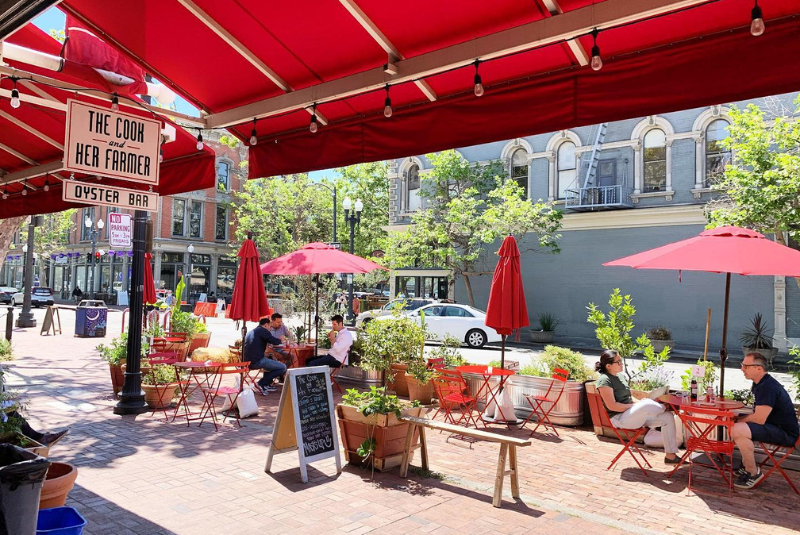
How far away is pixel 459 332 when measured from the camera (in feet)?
64.1

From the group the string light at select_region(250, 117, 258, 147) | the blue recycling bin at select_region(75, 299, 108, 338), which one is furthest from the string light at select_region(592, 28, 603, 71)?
the blue recycling bin at select_region(75, 299, 108, 338)

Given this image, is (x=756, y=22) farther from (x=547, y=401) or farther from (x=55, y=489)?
(x=547, y=401)

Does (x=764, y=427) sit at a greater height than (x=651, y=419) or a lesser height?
greater

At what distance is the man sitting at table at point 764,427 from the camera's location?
589cm

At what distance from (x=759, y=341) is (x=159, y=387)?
58.1ft

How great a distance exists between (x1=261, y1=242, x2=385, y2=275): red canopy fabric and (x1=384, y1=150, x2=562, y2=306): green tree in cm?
1146

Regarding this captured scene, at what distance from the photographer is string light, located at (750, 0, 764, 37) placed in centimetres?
287

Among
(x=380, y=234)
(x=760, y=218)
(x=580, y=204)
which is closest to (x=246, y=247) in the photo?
(x=760, y=218)

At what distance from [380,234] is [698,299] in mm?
22982

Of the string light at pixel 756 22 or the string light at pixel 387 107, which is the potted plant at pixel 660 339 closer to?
the string light at pixel 387 107

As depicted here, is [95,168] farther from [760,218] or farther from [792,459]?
[760,218]

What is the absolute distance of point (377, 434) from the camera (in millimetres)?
6078

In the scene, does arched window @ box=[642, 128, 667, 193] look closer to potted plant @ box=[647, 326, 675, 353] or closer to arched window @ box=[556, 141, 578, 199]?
arched window @ box=[556, 141, 578, 199]

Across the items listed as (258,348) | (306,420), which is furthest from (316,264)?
(306,420)
